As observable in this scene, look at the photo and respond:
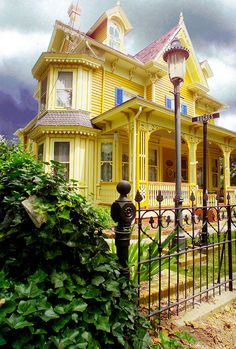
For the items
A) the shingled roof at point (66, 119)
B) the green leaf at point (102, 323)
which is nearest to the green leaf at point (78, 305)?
the green leaf at point (102, 323)

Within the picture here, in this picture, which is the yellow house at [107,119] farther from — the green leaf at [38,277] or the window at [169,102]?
the green leaf at [38,277]

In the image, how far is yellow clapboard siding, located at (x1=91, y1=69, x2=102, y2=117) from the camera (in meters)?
11.7

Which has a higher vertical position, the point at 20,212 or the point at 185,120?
the point at 185,120

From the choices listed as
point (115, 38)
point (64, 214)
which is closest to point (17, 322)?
point (64, 214)

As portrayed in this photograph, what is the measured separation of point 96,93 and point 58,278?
11.4 meters

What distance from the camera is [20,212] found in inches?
62.8

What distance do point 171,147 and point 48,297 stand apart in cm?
1384

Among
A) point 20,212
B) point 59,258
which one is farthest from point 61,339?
point 20,212

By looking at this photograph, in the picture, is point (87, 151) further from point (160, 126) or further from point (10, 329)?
point (10, 329)

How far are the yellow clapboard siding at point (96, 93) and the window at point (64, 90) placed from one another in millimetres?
1148

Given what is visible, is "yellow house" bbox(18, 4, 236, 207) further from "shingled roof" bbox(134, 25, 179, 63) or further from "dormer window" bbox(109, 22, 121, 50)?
"shingled roof" bbox(134, 25, 179, 63)

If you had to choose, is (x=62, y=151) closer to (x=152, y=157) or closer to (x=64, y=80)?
(x=64, y=80)

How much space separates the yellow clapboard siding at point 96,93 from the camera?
11.7m

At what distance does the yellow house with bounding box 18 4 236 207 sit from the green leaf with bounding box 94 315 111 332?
7.64 metres
